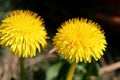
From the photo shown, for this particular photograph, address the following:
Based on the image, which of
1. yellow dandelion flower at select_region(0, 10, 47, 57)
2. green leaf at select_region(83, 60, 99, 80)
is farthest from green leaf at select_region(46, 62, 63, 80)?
yellow dandelion flower at select_region(0, 10, 47, 57)

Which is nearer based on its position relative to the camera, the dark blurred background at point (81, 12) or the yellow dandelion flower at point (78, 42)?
the yellow dandelion flower at point (78, 42)

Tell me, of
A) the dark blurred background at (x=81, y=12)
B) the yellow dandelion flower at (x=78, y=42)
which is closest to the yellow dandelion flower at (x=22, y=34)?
the yellow dandelion flower at (x=78, y=42)

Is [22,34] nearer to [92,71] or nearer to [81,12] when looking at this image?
[92,71]

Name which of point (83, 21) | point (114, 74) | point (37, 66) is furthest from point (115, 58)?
point (83, 21)

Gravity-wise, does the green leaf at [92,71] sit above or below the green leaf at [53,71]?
below

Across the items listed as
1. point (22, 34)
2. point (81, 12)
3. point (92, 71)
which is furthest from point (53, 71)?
point (22, 34)

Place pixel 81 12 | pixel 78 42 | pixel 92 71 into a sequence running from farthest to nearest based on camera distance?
pixel 81 12, pixel 92 71, pixel 78 42

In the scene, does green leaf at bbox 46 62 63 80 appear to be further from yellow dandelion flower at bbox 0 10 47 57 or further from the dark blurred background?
yellow dandelion flower at bbox 0 10 47 57

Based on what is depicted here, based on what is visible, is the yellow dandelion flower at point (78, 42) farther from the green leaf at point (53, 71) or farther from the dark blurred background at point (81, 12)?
the dark blurred background at point (81, 12)
